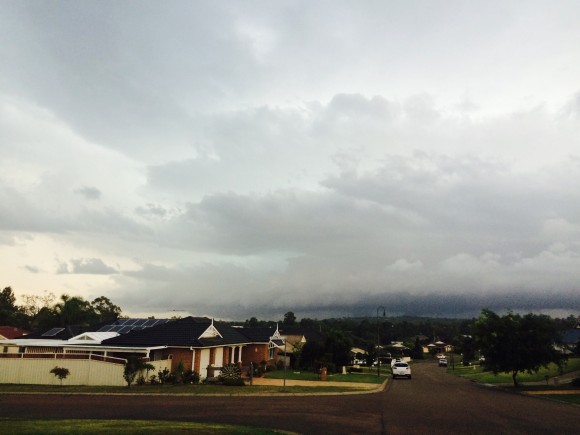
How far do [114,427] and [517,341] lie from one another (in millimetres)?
31723

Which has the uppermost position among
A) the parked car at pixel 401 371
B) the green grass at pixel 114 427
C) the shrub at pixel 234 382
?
the green grass at pixel 114 427

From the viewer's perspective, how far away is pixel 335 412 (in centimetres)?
1997

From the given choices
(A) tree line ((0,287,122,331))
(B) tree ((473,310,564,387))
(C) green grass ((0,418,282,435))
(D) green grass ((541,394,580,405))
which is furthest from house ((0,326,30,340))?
(D) green grass ((541,394,580,405))

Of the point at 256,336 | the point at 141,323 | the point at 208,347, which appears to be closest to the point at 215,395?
the point at 208,347

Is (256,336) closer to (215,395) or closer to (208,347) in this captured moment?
(208,347)

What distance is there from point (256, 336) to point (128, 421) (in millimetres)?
35845

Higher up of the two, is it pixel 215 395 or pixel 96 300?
pixel 96 300

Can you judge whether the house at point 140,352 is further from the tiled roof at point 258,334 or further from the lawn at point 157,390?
the lawn at point 157,390

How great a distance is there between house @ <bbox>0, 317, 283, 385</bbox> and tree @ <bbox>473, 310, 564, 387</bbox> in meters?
20.4

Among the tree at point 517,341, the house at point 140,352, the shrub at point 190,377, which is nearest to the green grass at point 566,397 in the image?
the tree at point 517,341

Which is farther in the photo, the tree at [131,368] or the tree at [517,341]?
the tree at [517,341]

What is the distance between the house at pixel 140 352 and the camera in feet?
104

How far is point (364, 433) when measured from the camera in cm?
1509

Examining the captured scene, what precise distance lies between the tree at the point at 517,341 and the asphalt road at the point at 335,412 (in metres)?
9.60
